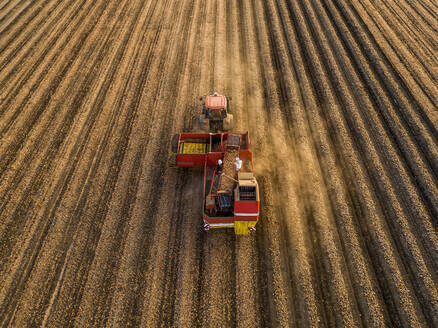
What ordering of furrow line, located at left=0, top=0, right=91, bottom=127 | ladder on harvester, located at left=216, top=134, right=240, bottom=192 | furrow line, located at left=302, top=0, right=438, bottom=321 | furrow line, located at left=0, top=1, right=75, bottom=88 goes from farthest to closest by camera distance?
furrow line, located at left=0, top=1, right=75, bottom=88, furrow line, located at left=0, top=0, right=91, bottom=127, ladder on harvester, located at left=216, top=134, right=240, bottom=192, furrow line, located at left=302, top=0, right=438, bottom=321

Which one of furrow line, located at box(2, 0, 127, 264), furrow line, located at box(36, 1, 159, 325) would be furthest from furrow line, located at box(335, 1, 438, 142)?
furrow line, located at box(2, 0, 127, 264)

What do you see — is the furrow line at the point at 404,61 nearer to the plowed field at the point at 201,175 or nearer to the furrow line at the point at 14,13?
the plowed field at the point at 201,175

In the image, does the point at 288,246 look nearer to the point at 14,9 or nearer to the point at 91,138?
the point at 91,138

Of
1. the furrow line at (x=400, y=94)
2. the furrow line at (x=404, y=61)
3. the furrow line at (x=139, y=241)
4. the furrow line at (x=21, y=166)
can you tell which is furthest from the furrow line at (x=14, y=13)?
the furrow line at (x=404, y=61)

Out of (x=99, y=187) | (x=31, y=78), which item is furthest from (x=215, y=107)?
(x=31, y=78)

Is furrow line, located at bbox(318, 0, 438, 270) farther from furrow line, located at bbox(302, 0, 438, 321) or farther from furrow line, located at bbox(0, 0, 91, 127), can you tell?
furrow line, located at bbox(0, 0, 91, 127)

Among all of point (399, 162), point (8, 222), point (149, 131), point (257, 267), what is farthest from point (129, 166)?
point (399, 162)
